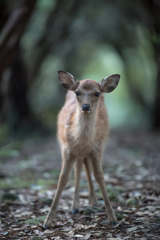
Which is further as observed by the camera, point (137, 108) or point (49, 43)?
point (137, 108)

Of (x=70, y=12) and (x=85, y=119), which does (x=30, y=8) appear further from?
(x=70, y=12)

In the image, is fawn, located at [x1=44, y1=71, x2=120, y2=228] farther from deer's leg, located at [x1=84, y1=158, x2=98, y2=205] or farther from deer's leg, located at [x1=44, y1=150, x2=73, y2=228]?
deer's leg, located at [x1=84, y1=158, x2=98, y2=205]

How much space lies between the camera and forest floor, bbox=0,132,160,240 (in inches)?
160

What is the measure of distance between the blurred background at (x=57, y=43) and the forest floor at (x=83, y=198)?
8.57 ft

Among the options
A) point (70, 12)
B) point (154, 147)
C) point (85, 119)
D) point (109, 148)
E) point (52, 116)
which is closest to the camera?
point (85, 119)

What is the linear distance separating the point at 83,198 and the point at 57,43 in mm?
12599

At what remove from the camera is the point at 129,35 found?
19906 millimetres

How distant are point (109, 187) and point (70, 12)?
10.2 m

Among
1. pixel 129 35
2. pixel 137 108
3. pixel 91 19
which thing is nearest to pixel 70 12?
pixel 91 19

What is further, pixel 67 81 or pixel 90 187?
pixel 90 187

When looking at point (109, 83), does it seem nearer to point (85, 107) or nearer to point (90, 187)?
point (85, 107)

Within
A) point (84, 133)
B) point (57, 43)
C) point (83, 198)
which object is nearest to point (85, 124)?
point (84, 133)

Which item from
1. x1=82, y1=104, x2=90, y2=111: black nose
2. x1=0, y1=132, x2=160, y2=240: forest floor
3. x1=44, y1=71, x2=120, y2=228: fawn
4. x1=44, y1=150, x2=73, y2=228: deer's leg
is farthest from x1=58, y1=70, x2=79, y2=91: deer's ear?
x1=0, y1=132, x2=160, y2=240: forest floor

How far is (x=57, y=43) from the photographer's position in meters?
17.0
